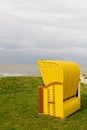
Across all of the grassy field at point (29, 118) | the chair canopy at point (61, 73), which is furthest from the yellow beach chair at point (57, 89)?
the grassy field at point (29, 118)

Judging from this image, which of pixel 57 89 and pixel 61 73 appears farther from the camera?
pixel 57 89

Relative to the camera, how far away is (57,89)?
11.8m

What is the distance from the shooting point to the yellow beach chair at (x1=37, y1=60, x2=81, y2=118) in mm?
11672

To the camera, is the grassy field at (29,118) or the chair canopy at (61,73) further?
the chair canopy at (61,73)

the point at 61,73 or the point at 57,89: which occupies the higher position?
the point at 61,73

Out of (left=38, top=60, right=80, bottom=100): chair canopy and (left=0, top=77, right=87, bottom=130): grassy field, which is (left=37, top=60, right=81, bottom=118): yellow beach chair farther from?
(left=0, top=77, right=87, bottom=130): grassy field

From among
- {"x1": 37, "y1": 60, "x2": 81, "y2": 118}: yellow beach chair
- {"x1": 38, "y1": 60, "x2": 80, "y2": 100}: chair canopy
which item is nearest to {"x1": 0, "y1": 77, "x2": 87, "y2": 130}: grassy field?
{"x1": 37, "y1": 60, "x2": 81, "y2": 118}: yellow beach chair

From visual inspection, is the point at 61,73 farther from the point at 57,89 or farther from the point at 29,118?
the point at 29,118

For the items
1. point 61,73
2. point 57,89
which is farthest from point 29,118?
point 61,73

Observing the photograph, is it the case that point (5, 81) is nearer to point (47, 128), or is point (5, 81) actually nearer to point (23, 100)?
point (23, 100)

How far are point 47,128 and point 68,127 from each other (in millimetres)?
740

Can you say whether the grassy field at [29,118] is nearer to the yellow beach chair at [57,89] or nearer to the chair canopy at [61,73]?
the yellow beach chair at [57,89]

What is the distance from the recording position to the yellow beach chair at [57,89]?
11672 millimetres

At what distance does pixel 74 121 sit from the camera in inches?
449
